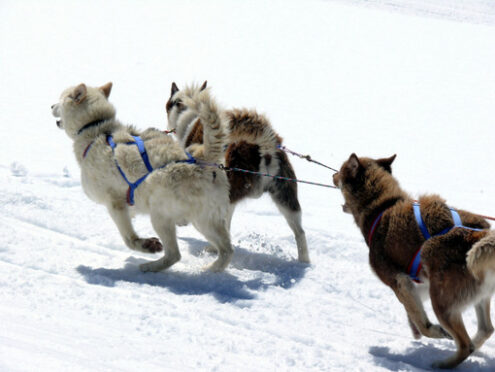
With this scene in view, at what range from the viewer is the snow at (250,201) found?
3529mm

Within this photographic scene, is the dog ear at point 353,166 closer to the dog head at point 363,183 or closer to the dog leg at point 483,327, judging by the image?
the dog head at point 363,183

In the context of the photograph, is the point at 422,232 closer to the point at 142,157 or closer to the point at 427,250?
the point at 427,250

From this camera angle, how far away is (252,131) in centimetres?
552

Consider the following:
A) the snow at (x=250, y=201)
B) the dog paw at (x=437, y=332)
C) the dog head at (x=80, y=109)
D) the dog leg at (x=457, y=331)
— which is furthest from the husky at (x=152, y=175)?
the dog leg at (x=457, y=331)

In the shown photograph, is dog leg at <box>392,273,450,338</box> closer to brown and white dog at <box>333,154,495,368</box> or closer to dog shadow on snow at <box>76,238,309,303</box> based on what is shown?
brown and white dog at <box>333,154,495,368</box>

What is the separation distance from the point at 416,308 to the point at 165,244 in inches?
88.2

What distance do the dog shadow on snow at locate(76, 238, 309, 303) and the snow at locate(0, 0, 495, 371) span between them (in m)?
0.02

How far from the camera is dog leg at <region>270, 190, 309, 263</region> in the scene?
560 cm

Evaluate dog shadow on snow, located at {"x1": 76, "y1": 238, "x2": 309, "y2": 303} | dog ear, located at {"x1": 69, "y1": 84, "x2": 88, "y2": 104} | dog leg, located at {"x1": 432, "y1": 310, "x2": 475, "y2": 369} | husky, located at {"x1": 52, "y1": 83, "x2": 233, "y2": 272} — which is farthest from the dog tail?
dog ear, located at {"x1": 69, "y1": 84, "x2": 88, "y2": 104}

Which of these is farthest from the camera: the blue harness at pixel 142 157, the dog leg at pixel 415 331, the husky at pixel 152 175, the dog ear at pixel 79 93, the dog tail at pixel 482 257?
the dog ear at pixel 79 93

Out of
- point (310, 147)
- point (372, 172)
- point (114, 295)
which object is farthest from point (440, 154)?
point (114, 295)

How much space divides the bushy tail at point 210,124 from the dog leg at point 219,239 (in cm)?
58

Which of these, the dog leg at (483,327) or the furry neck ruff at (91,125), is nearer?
the dog leg at (483,327)

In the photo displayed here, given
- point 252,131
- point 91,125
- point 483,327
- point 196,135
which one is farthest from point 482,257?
point 91,125
